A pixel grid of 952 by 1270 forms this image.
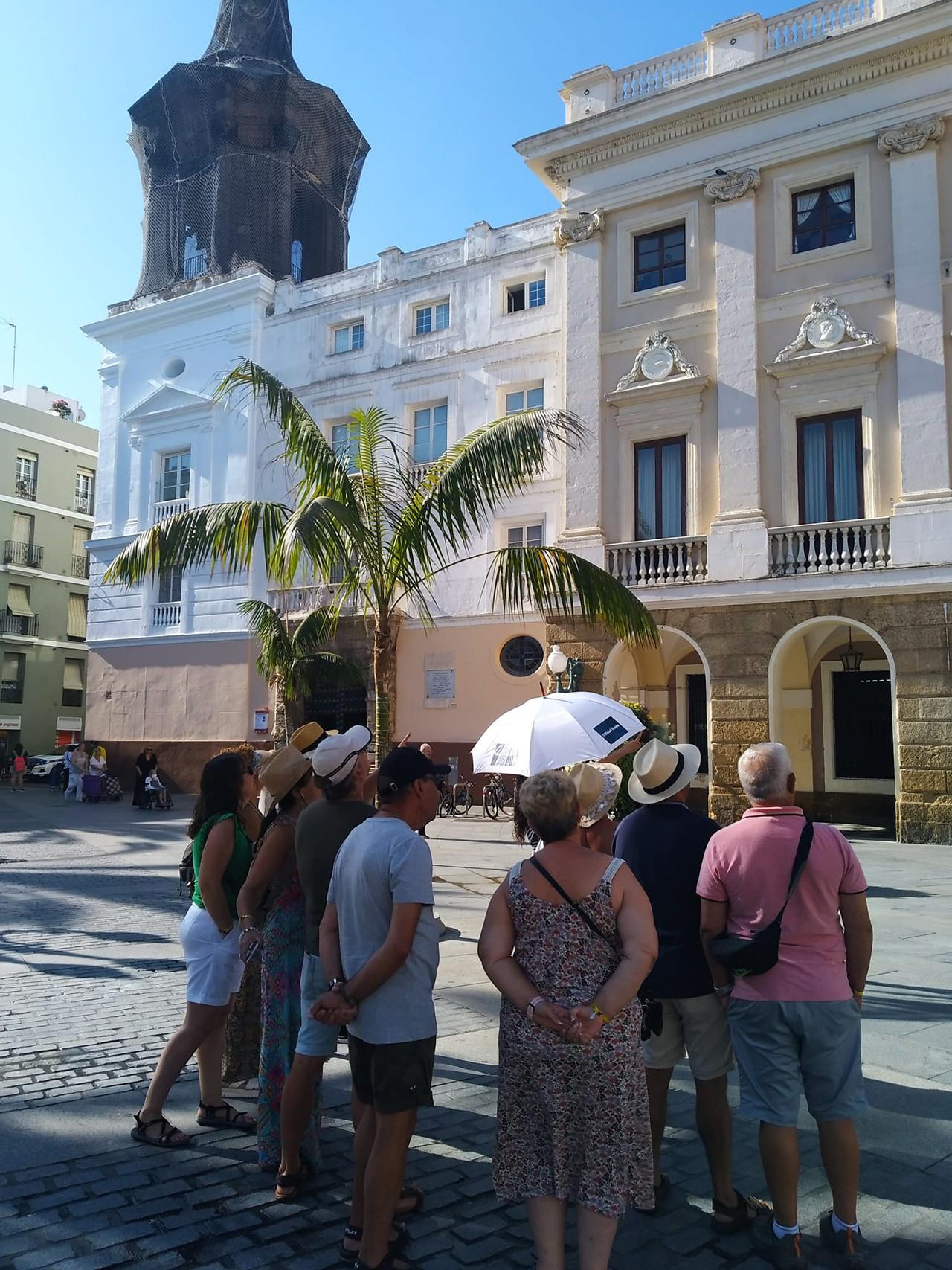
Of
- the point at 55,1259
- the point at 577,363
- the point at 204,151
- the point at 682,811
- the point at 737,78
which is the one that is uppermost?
the point at 204,151

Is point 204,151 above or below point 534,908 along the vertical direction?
above

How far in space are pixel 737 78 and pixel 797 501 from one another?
786 cm

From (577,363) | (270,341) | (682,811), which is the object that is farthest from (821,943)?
(270,341)

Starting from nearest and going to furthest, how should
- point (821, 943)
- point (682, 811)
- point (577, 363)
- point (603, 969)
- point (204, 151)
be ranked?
1. point (603, 969)
2. point (821, 943)
3. point (682, 811)
4. point (577, 363)
5. point (204, 151)

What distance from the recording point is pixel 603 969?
10.4 ft

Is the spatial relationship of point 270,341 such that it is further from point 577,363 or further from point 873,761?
point 873,761

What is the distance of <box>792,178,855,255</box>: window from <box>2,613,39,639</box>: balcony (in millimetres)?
34937

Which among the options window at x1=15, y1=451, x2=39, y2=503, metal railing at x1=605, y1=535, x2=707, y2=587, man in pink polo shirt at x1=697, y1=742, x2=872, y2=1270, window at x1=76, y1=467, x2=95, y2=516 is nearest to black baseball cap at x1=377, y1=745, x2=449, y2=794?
man in pink polo shirt at x1=697, y1=742, x2=872, y2=1270

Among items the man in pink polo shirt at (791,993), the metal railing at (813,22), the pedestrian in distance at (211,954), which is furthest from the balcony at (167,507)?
the man in pink polo shirt at (791,993)

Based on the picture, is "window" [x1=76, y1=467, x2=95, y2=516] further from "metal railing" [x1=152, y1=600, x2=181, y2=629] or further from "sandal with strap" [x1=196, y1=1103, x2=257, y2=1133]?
"sandal with strap" [x1=196, y1=1103, x2=257, y2=1133]

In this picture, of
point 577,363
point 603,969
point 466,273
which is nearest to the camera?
point 603,969

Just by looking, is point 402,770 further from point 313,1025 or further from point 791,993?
point 791,993

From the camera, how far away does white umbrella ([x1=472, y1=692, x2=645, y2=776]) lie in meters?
5.69

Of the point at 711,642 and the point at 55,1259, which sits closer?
the point at 55,1259
